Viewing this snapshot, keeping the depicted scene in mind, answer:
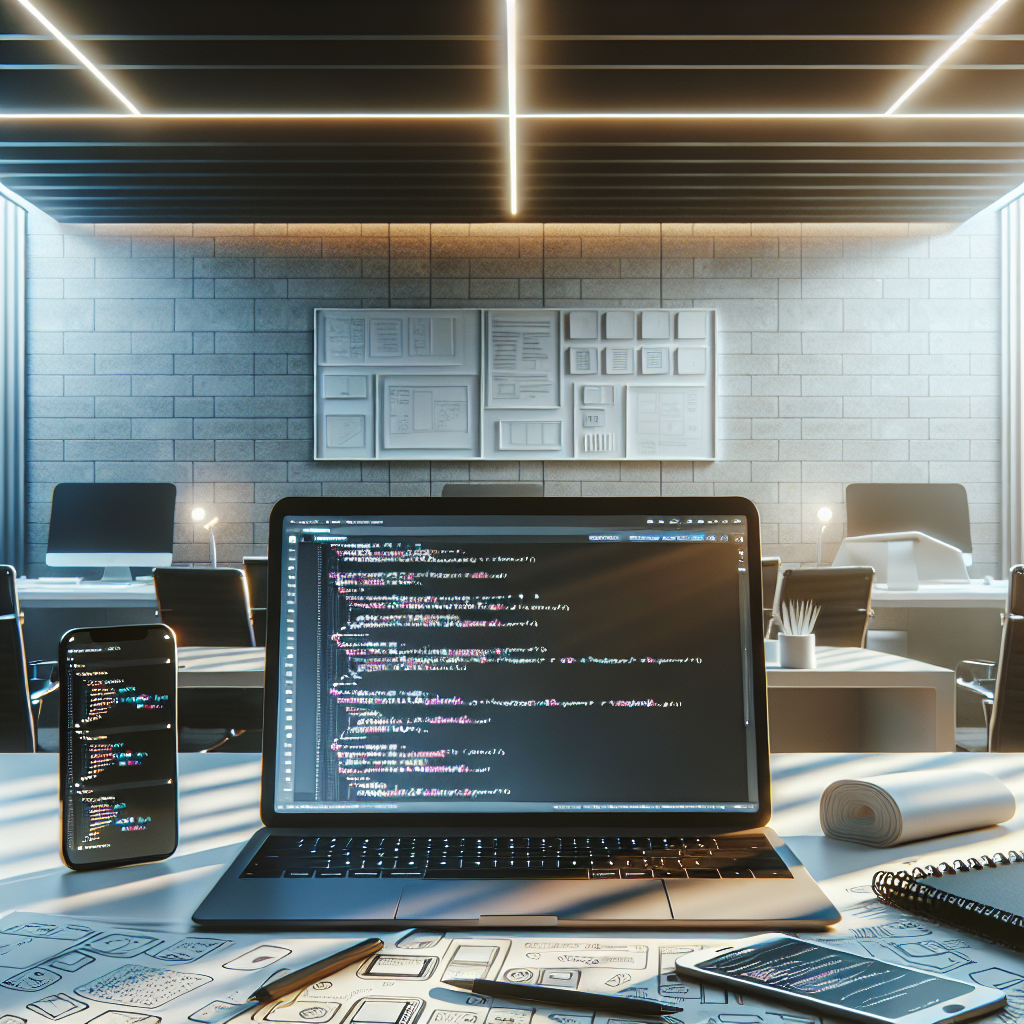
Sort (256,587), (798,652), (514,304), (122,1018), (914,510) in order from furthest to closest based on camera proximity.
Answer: (514,304) < (914,510) < (256,587) < (798,652) < (122,1018)

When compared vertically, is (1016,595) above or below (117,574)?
above

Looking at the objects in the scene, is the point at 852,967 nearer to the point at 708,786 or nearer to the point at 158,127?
the point at 708,786

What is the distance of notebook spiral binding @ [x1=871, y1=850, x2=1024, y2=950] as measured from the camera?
590 millimetres

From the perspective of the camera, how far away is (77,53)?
310 cm

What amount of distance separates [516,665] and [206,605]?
8.08ft

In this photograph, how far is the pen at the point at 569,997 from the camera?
0.50 meters

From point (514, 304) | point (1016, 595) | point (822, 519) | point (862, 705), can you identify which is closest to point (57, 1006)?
point (862, 705)

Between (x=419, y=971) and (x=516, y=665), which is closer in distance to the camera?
(x=419, y=971)

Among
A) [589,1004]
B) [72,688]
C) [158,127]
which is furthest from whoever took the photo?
[158,127]

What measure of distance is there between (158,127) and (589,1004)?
421 centimetres

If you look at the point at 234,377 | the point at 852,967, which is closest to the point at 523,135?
the point at 234,377

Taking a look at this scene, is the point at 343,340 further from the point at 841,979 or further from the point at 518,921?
the point at 841,979

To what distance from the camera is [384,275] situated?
5117 mm

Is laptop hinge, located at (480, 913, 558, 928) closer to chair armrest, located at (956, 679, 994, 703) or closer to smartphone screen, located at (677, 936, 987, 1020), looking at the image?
smartphone screen, located at (677, 936, 987, 1020)
